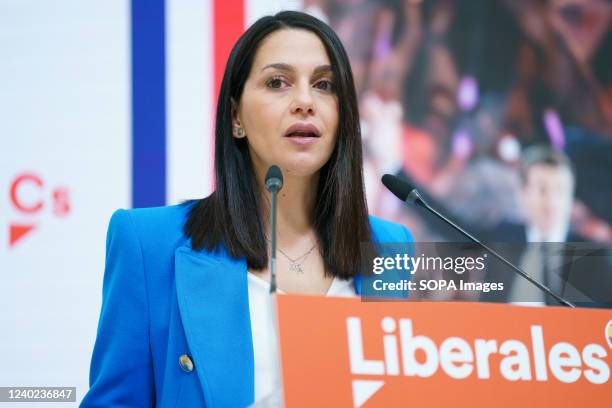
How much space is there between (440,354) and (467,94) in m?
2.24

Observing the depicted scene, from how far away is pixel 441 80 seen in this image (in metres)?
3.11

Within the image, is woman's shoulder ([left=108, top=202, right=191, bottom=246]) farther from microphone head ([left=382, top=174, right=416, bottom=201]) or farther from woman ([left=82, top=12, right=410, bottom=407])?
microphone head ([left=382, top=174, right=416, bottom=201])

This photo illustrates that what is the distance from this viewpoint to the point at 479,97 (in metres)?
3.13

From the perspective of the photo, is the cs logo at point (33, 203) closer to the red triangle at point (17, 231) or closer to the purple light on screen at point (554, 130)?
the red triangle at point (17, 231)

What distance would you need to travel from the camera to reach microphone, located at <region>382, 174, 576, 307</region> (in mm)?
1306

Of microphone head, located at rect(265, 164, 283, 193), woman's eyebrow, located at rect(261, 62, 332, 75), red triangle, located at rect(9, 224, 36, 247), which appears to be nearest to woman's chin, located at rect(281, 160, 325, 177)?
woman's eyebrow, located at rect(261, 62, 332, 75)

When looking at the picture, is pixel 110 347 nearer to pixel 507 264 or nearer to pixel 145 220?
pixel 145 220

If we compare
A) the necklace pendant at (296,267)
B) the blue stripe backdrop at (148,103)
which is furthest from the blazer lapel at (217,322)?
the blue stripe backdrop at (148,103)

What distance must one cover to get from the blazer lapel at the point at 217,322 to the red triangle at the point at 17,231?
54.2 inches

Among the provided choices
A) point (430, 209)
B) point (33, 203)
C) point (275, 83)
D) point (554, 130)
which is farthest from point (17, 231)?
point (554, 130)

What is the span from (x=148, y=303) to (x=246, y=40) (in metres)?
0.76

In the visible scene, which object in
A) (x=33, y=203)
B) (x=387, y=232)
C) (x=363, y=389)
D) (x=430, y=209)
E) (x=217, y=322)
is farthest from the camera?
(x=33, y=203)

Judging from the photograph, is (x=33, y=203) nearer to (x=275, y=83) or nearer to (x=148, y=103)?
(x=148, y=103)

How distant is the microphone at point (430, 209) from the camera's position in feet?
4.28
